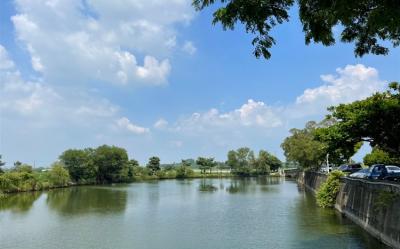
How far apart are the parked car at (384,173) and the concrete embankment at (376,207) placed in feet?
5.60

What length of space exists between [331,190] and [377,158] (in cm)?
2076

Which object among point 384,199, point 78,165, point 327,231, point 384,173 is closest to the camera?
point 384,199

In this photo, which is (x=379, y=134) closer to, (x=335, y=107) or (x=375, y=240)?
(x=335, y=107)

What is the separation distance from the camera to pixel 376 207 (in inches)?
866

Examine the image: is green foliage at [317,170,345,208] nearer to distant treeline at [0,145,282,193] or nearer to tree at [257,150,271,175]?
distant treeline at [0,145,282,193]

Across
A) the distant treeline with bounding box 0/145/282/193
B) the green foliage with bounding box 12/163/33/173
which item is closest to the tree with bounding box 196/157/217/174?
the distant treeline with bounding box 0/145/282/193

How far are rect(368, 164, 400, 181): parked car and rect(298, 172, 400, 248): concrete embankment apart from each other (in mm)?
1708

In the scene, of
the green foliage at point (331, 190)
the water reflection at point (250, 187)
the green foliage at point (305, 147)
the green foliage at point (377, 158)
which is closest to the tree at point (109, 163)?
the water reflection at point (250, 187)

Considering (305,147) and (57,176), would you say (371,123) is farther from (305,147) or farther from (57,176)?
(57,176)

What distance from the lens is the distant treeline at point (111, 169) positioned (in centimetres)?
7569

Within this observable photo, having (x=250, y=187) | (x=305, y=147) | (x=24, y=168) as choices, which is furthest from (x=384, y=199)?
(x=24, y=168)

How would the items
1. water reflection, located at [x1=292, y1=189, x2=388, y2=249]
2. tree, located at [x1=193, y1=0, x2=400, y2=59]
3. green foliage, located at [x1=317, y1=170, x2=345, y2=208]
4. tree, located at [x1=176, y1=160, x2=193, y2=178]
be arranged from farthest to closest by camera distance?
tree, located at [x1=176, y1=160, x2=193, y2=178] < green foliage, located at [x1=317, y1=170, x2=345, y2=208] < water reflection, located at [x1=292, y1=189, x2=388, y2=249] < tree, located at [x1=193, y1=0, x2=400, y2=59]

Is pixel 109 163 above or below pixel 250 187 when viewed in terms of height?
above

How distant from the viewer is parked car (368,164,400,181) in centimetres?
2878
